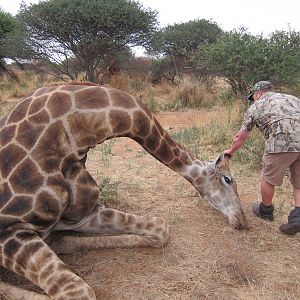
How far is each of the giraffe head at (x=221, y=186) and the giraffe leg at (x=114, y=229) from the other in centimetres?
53

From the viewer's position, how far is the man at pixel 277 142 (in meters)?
3.80

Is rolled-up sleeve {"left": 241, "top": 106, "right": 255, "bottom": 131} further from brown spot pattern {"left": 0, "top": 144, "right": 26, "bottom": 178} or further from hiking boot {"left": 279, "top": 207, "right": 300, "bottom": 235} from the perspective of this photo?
brown spot pattern {"left": 0, "top": 144, "right": 26, "bottom": 178}

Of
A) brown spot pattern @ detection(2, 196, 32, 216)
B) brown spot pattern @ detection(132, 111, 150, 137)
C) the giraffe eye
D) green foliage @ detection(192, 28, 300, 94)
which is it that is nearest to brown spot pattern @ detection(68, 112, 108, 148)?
brown spot pattern @ detection(132, 111, 150, 137)

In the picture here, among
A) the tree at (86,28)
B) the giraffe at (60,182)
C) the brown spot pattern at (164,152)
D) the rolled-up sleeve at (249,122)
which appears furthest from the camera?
the tree at (86,28)

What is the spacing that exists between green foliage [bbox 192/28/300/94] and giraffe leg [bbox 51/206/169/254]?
7216 mm

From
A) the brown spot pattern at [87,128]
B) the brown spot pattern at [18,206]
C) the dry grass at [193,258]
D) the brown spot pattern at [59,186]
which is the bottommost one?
the dry grass at [193,258]

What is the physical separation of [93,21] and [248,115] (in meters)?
9.35

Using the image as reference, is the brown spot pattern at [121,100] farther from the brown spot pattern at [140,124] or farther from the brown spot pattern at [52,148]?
the brown spot pattern at [52,148]

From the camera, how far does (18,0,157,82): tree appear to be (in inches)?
483

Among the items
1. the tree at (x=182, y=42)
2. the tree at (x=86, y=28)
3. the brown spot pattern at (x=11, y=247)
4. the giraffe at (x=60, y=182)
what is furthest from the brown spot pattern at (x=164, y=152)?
the tree at (x=182, y=42)

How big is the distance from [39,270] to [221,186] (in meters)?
1.74

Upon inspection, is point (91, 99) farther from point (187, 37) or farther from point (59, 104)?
point (187, 37)

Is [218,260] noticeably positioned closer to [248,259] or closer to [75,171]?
[248,259]

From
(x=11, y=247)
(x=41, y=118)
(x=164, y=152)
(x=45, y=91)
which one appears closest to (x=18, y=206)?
(x=11, y=247)
